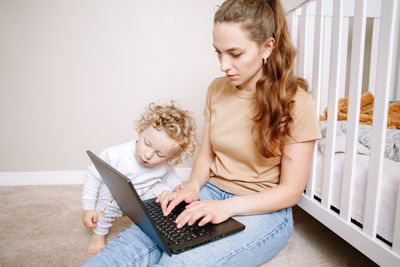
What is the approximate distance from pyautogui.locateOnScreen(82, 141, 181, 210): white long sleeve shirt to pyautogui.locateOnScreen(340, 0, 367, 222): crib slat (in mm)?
701

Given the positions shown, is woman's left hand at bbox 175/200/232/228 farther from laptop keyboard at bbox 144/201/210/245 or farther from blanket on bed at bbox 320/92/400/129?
blanket on bed at bbox 320/92/400/129

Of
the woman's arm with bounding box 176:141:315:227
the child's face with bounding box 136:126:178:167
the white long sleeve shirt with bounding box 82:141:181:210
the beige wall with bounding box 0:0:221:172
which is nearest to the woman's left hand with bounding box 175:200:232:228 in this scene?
the woman's arm with bounding box 176:141:315:227

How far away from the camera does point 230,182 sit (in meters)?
0.99

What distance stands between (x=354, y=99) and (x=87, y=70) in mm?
1546

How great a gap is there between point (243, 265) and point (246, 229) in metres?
0.09

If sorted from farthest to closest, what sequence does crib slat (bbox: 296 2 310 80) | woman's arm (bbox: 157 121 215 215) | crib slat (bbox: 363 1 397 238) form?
crib slat (bbox: 296 2 310 80)
woman's arm (bbox: 157 121 215 215)
crib slat (bbox: 363 1 397 238)

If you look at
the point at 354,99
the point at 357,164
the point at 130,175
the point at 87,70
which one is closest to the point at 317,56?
the point at 354,99

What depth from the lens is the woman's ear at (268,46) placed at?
838mm

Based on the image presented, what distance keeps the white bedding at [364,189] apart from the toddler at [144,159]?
513mm

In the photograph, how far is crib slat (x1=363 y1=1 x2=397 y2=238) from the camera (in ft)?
2.07

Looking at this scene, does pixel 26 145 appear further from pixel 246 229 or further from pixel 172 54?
pixel 246 229

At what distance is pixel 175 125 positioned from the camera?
3.44 feet

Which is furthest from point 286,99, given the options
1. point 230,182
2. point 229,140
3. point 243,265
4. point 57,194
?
point 57,194

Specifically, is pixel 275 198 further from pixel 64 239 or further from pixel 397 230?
pixel 64 239
